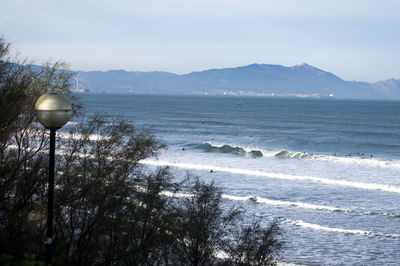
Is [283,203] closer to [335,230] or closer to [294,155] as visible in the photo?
[335,230]

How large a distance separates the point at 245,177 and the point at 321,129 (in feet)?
195

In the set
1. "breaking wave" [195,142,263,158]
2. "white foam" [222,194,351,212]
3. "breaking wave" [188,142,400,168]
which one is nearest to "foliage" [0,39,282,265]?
"white foam" [222,194,351,212]

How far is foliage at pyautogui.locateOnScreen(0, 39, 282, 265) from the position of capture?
16.8 m

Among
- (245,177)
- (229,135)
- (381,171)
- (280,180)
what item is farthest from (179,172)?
(229,135)

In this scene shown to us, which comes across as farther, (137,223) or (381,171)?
(381,171)

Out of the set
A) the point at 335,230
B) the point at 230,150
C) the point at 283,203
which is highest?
the point at 230,150

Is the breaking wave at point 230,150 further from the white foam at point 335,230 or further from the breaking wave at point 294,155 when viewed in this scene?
the white foam at point 335,230

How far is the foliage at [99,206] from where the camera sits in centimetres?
1681

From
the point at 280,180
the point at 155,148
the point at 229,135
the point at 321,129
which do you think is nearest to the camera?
the point at 155,148

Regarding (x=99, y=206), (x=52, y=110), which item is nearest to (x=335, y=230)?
(x=99, y=206)

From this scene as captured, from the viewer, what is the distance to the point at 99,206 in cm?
1862

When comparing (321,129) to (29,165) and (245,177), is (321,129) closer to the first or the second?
(245,177)

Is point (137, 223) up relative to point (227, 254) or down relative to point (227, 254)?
up

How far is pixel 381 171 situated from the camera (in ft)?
168
